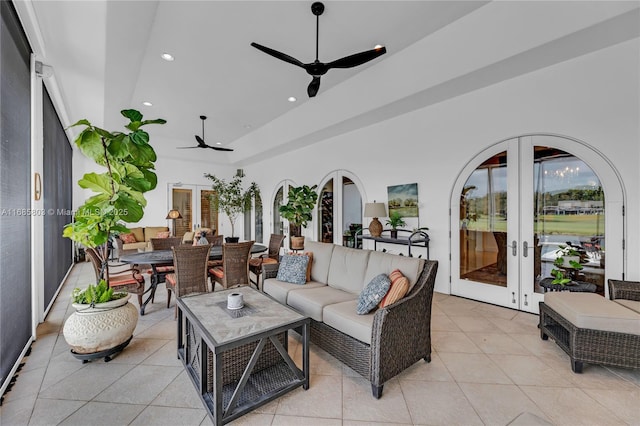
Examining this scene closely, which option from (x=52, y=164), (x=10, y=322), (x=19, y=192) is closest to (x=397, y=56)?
(x=19, y=192)

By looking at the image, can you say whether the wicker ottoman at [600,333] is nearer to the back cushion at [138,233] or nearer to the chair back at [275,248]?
the chair back at [275,248]

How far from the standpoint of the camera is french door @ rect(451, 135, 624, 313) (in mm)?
3146

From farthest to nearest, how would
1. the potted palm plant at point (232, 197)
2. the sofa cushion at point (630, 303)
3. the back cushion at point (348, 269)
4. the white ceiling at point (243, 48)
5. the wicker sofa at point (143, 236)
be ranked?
the potted palm plant at point (232, 197)
the wicker sofa at point (143, 236)
the back cushion at point (348, 269)
the white ceiling at point (243, 48)
the sofa cushion at point (630, 303)

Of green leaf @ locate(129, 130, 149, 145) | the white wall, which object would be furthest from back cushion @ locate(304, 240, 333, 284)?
green leaf @ locate(129, 130, 149, 145)

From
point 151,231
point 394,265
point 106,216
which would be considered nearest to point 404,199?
point 394,265

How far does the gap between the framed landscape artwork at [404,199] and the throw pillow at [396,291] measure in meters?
2.65

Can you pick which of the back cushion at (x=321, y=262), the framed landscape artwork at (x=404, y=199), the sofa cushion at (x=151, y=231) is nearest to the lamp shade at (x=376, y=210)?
the framed landscape artwork at (x=404, y=199)

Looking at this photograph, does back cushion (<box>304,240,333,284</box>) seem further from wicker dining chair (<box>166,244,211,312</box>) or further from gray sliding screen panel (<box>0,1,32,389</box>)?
gray sliding screen panel (<box>0,1,32,389</box>)

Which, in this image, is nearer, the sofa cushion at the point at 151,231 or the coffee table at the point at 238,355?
the coffee table at the point at 238,355

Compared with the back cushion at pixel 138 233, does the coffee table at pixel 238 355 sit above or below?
below

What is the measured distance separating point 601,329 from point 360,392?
82.3 inches

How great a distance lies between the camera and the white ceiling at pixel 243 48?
9.66 ft

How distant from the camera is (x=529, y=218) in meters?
3.61

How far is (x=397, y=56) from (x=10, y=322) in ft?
17.5
